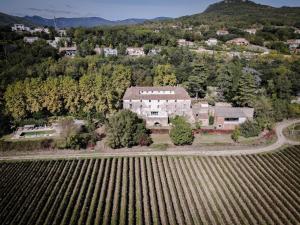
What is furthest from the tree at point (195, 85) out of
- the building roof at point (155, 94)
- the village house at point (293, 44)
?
the village house at point (293, 44)

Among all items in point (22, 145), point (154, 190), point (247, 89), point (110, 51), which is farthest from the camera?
point (110, 51)

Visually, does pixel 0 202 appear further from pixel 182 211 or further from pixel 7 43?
pixel 7 43

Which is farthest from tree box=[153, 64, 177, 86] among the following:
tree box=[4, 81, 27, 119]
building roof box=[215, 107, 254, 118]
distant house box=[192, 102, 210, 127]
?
tree box=[4, 81, 27, 119]

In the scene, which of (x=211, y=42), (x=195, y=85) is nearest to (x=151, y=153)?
(x=195, y=85)

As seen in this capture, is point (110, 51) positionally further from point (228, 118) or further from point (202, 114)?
point (228, 118)

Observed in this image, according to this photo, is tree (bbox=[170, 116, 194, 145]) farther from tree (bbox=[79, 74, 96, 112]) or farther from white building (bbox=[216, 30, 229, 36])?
white building (bbox=[216, 30, 229, 36])

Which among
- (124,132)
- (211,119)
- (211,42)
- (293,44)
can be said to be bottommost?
(211,119)

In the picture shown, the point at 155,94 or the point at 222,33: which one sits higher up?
the point at 222,33
